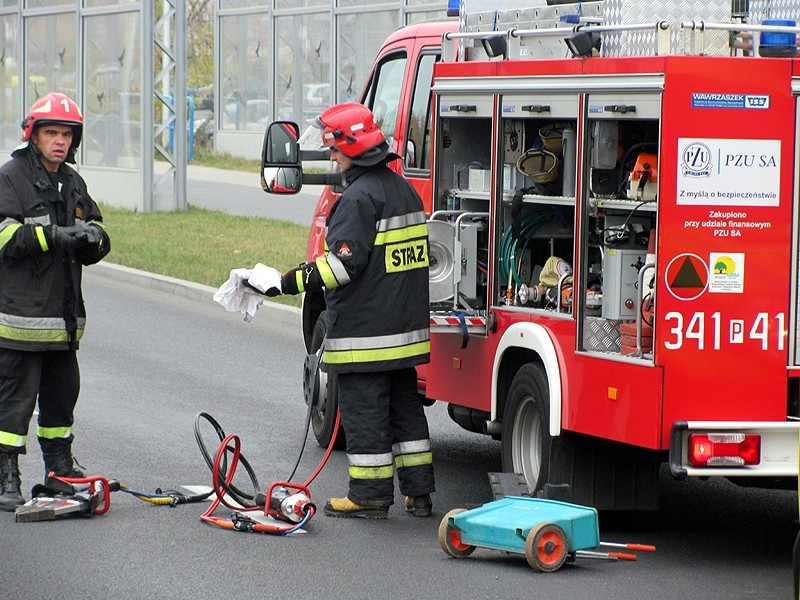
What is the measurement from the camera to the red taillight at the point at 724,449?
6.18 m

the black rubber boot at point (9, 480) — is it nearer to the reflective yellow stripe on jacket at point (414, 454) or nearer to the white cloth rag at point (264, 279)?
the white cloth rag at point (264, 279)

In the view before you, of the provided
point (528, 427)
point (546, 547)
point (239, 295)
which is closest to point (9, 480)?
point (239, 295)

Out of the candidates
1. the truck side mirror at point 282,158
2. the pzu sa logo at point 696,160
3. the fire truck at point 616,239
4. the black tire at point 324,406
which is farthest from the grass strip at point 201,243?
the pzu sa logo at point 696,160

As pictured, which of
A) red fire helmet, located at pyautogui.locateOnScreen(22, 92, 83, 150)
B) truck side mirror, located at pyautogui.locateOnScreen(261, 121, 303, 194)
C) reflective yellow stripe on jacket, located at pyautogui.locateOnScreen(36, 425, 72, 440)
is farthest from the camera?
truck side mirror, located at pyautogui.locateOnScreen(261, 121, 303, 194)

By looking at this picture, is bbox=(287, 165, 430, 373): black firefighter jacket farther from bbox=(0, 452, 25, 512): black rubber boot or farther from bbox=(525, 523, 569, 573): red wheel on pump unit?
bbox=(0, 452, 25, 512): black rubber boot

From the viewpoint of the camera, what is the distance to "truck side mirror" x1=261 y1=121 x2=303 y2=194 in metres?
8.11

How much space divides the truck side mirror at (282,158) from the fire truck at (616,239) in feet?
0.03

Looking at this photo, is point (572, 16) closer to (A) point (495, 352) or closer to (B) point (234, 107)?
(A) point (495, 352)

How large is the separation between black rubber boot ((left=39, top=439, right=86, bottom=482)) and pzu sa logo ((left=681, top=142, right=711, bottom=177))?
339cm

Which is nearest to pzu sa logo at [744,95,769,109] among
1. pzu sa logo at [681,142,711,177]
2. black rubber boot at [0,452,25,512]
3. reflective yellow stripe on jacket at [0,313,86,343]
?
pzu sa logo at [681,142,711,177]

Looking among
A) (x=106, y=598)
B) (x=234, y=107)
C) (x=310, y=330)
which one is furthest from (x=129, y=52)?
(x=106, y=598)

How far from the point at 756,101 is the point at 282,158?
9.37 ft

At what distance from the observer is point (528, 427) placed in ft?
24.3

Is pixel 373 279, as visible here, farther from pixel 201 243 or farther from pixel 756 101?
pixel 201 243
